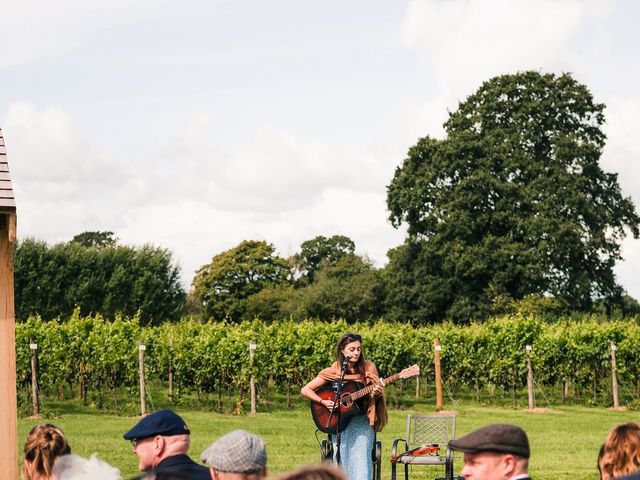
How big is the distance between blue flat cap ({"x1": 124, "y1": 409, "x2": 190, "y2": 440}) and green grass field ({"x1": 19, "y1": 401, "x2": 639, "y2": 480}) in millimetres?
8650

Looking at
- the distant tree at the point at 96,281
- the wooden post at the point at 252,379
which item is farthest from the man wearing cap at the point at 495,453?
the distant tree at the point at 96,281

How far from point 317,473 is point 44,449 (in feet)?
9.43

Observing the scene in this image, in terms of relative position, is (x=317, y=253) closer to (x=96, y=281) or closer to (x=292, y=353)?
(x=96, y=281)

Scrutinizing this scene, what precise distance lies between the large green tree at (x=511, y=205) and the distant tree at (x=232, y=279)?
919 inches

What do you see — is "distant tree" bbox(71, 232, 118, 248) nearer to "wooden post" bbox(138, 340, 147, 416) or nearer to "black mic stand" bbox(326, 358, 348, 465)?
"wooden post" bbox(138, 340, 147, 416)

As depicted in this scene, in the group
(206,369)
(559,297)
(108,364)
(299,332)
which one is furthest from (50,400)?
(559,297)

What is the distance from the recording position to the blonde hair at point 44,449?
541 cm

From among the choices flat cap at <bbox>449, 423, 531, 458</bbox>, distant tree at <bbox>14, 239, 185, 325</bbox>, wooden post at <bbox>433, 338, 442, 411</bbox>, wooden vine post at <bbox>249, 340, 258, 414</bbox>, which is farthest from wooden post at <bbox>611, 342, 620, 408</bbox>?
flat cap at <bbox>449, 423, 531, 458</bbox>

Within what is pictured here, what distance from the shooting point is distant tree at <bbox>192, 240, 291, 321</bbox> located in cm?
7150

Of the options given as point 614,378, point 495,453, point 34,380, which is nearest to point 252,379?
point 34,380

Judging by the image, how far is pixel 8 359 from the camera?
9.14 metres

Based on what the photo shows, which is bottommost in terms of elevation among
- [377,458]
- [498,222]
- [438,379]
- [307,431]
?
[307,431]

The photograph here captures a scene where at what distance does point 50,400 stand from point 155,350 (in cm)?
334

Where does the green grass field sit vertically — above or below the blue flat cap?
below
